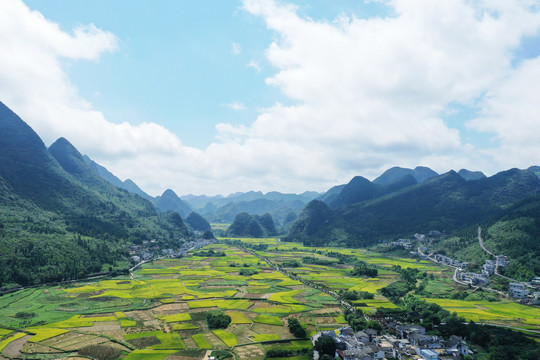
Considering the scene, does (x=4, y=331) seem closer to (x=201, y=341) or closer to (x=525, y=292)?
(x=201, y=341)

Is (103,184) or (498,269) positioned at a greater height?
(103,184)

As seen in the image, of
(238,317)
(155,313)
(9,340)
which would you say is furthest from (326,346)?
(9,340)

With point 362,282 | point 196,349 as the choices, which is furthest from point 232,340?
point 362,282

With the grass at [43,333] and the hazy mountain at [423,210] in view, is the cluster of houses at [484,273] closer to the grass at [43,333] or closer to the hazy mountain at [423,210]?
the hazy mountain at [423,210]

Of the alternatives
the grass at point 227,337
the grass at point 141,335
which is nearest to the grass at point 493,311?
the grass at point 227,337

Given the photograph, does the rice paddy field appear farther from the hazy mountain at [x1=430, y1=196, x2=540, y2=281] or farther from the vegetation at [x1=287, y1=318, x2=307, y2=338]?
the hazy mountain at [x1=430, y1=196, x2=540, y2=281]

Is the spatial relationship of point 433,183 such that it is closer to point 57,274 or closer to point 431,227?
point 431,227
